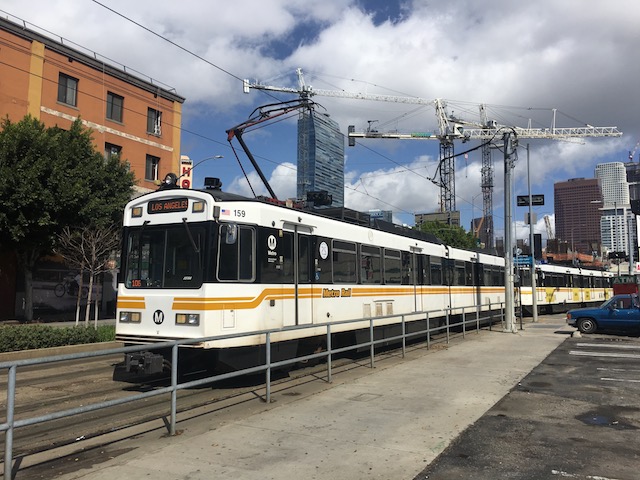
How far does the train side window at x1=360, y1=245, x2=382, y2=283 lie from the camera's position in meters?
12.4

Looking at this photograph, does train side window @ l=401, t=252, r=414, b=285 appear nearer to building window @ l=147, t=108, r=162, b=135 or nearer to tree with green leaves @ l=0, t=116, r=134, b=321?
tree with green leaves @ l=0, t=116, r=134, b=321

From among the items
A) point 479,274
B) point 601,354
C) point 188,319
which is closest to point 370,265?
point 188,319

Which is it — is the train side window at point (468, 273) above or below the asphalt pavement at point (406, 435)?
above

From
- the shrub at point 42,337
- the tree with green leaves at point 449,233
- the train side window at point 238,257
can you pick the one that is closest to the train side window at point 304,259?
the train side window at point 238,257

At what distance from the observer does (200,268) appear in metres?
8.27

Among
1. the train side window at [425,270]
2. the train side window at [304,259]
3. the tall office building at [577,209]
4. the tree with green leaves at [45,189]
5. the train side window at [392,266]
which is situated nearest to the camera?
the train side window at [304,259]

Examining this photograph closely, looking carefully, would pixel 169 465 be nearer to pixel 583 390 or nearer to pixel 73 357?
pixel 73 357

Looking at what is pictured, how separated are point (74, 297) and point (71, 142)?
28.0 feet

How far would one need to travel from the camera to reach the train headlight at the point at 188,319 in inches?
319

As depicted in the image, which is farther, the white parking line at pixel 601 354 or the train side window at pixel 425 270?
the train side window at pixel 425 270

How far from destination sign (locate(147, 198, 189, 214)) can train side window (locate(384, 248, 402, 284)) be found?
644 cm

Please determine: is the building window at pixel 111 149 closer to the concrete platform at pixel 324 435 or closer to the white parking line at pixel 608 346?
the concrete platform at pixel 324 435

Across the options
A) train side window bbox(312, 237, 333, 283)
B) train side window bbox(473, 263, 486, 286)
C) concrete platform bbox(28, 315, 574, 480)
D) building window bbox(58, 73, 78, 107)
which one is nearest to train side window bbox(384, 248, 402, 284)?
train side window bbox(312, 237, 333, 283)

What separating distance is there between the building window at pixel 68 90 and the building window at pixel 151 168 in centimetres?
547
